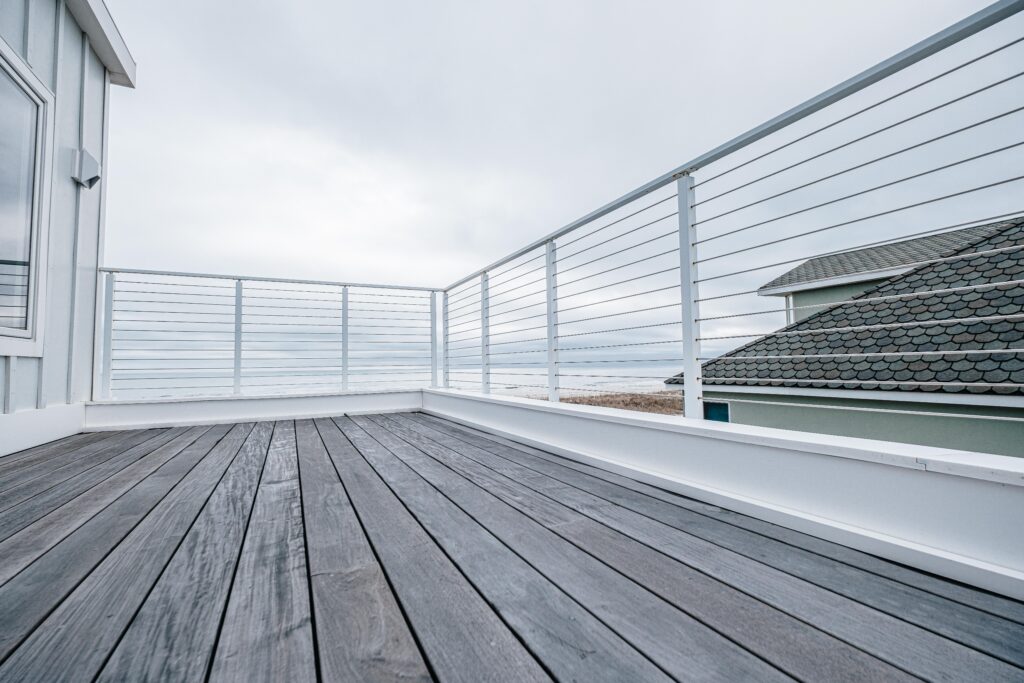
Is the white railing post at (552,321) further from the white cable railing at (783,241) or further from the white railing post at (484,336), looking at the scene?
the white railing post at (484,336)

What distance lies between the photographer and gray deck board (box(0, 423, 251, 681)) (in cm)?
57

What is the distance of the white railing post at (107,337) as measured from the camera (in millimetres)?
2693

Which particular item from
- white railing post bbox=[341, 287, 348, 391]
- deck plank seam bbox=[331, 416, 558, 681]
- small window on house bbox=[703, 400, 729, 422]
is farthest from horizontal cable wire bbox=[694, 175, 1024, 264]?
small window on house bbox=[703, 400, 729, 422]

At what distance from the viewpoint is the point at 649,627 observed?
2.13 feet

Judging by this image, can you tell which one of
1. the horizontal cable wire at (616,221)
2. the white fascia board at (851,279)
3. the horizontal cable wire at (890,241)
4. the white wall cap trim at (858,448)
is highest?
the white fascia board at (851,279)

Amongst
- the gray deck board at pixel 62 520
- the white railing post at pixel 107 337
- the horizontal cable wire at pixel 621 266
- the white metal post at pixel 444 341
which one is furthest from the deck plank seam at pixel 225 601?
the white railing post at pixel 107 337

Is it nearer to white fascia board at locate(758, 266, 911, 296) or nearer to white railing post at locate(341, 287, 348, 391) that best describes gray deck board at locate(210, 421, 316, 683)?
white railing post at locate(341, 287, 348, 391)

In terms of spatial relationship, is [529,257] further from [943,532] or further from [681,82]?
[681,82]

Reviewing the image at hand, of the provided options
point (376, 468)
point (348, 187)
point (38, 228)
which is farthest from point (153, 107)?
point (376, 468)

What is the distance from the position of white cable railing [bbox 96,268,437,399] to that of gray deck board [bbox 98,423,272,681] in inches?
77.3

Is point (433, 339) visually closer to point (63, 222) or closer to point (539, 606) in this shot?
point (63, 222)

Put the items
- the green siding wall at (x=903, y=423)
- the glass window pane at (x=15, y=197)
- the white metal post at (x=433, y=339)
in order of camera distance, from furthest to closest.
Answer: the white metal post at (x=433, y=339)
the green siding wall at (x=903, y=423)
the glass window pane at (x=15, y=197)

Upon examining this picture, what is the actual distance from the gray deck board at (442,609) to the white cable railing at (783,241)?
64cm

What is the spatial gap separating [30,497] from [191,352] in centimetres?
181
